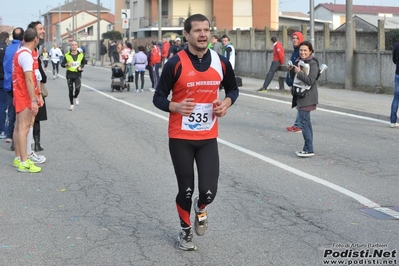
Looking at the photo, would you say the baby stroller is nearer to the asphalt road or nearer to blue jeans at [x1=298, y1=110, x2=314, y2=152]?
the asphalt road

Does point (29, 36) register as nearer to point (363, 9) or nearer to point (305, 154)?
point (305, 154)

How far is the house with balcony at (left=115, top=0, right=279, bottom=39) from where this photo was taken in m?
75.9

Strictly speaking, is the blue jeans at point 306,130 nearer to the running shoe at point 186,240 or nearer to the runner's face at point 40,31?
the runner's face at point 40,31

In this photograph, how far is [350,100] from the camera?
2092cm

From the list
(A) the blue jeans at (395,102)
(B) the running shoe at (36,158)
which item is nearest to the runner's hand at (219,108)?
(B) the running shoe at (36,158)

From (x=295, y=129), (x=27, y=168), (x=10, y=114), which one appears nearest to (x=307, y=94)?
(x=295, y=129)

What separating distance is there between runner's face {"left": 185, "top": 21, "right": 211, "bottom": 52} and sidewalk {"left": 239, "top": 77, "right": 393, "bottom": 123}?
1127 cm

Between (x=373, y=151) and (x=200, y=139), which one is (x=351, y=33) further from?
(x=200, y=139)

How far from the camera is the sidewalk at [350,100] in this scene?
58.9 ft

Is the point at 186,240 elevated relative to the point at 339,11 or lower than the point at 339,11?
lower

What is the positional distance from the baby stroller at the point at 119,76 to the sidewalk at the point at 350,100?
13.8 ft

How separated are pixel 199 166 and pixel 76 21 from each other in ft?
372

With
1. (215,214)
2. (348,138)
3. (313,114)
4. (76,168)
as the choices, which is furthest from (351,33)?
(215,214)

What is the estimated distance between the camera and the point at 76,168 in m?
10.7
